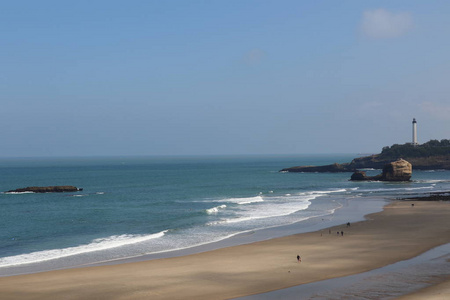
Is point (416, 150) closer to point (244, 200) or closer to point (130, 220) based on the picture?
point (244, 200)

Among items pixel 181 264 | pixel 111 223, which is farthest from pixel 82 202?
pixel 181 264

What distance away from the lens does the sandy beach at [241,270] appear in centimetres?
2281

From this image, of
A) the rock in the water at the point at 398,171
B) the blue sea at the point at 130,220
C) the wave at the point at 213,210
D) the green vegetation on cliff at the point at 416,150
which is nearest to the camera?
the blue sea at the point at 130,220

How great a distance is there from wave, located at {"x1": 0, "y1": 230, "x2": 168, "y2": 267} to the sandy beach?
16.0ft

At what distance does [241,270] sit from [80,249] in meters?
13.8

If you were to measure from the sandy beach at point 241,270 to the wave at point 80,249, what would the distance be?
4868 mm

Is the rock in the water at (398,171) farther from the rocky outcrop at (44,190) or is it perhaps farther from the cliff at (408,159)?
the rocky outcrop at (44,190)

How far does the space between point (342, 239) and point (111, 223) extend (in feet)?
77.8

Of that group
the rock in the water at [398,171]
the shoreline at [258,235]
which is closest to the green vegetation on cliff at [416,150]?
the rock in the water at [398,171]

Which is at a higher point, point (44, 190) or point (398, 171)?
point (398, 171)

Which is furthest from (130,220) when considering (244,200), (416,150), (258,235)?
(416,150)

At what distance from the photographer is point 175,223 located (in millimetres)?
47031

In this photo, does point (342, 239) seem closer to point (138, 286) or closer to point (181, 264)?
point (181, 264)

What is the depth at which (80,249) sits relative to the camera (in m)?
34.5
